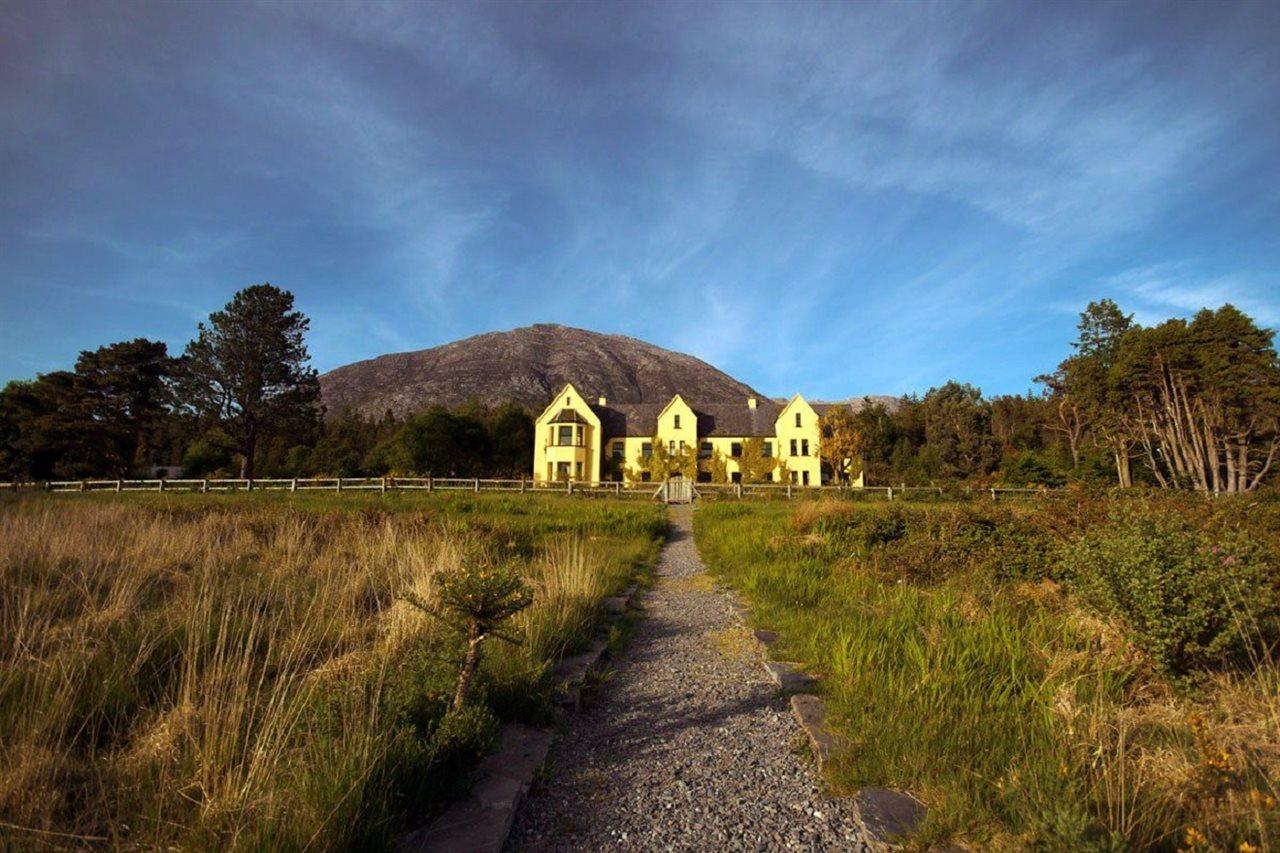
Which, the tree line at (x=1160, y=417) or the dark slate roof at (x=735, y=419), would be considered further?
the dark slate roof at (x=735, y=419)

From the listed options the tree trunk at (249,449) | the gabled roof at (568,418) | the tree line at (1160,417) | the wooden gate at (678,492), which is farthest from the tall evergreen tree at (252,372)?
the tree line at (1160,417)

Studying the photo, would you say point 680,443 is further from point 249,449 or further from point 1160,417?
point 249,449

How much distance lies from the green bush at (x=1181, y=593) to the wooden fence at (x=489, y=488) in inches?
1020

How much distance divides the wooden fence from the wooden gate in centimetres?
35

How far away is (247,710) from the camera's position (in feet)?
11.1

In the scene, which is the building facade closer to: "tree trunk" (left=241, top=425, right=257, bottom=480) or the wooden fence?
the wooden fence

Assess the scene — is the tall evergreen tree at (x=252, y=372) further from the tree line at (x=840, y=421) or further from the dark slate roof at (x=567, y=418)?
the dark slate roof at (x=567, y=418)

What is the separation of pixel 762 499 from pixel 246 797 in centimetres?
2845

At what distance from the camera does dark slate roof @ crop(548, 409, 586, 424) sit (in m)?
47.1

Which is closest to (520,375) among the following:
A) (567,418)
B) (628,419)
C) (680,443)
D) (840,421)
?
(628,419)

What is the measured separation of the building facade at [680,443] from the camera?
45875mm

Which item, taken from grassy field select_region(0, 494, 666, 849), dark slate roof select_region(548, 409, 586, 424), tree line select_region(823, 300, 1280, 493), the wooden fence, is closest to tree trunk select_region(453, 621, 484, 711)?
grassy field select_region(0, 494, 666, 849)

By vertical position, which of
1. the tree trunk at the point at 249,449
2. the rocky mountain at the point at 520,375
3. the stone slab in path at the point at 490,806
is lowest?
the stone slab in path at the point at 490,806

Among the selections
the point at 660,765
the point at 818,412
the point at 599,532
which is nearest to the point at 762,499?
the point at 599,532
